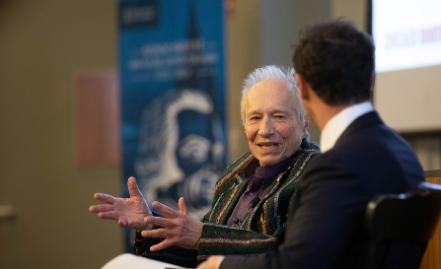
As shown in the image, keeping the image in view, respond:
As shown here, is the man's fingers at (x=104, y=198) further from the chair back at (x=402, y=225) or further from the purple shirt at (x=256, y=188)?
the chair back at (x=402, y=225)

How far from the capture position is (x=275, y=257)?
1472mm

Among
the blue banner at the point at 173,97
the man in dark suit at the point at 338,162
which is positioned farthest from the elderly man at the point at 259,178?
the blue banner at the point at 173,97

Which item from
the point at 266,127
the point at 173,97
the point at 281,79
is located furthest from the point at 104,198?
the point at 173,97

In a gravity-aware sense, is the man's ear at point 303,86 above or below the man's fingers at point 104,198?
above

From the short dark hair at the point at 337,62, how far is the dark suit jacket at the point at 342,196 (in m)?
0.07

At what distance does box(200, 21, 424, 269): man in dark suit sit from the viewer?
1.41 metres

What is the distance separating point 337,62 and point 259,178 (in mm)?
745

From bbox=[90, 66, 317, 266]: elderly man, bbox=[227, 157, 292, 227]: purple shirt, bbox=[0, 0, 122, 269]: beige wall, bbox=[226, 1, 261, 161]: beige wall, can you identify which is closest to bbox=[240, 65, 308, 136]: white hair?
bbox=[90, 66, 317, 266]: elderly man

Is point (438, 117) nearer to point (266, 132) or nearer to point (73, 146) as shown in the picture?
point (266, 132)

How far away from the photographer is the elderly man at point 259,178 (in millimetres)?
2000

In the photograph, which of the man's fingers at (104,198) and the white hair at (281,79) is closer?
the man's fingers at (104,198)

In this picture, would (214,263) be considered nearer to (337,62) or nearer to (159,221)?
(159,221)

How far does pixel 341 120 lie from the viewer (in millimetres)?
1523

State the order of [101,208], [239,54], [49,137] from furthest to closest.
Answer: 1. [49,137]
2. [239,54]
3. [101,208]
